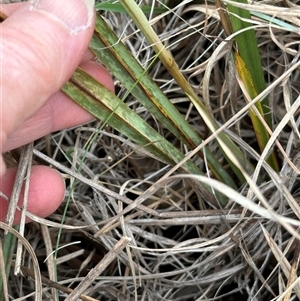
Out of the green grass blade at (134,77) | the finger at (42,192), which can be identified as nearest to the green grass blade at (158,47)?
the green grass blade at (134,77)

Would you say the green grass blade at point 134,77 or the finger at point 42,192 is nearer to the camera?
the green grass blade at point 134,77

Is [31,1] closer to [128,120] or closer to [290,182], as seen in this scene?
[128,120]

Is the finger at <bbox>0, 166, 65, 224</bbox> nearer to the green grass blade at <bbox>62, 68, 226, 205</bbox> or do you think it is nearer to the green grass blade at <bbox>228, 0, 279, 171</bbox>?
the green grass blade at <bbox>62, 68, 226, 205</bbox>

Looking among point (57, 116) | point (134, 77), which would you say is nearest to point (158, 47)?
point (134, 77)

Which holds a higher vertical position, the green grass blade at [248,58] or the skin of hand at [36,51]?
the skin of hand at [36,51]

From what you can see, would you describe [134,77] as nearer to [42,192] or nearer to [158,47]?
[158,47]

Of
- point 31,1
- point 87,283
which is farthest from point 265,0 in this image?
point 87,283

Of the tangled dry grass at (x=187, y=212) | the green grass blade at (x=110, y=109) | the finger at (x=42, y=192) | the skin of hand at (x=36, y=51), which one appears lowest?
the tangled dry grass at (x=187, y=212)

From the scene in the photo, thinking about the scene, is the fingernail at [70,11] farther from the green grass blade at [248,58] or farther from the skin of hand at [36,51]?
the green grass blade at [248,58]
